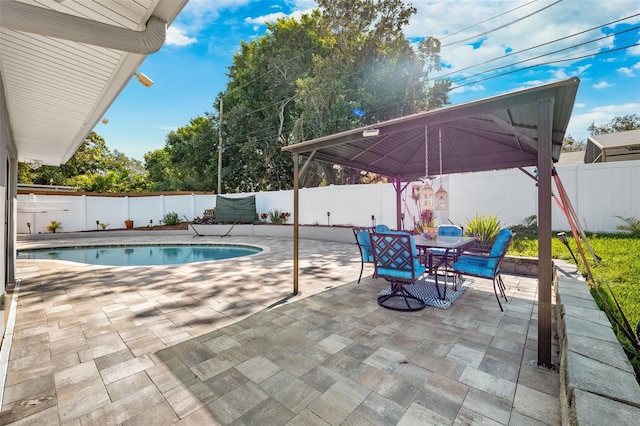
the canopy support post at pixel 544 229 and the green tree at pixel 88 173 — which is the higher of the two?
the green tree at pixel 88 173

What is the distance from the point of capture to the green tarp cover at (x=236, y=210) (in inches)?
525

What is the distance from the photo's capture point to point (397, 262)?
11.5ft

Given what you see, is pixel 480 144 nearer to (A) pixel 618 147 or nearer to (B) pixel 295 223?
(B) pixel 295 223

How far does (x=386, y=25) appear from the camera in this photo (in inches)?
524

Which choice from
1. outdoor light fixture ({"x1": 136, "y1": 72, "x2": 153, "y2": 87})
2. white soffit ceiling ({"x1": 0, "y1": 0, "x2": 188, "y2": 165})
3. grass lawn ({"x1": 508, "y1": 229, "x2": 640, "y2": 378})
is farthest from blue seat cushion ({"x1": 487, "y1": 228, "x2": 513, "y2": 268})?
outdoor light fixture ({"x1": 136, "y1": 72, "x2": 153, "y2": 87})

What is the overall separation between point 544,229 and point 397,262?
156 centimetres

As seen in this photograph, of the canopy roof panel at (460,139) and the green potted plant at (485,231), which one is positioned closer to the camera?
the canopy roof panel at (460,139)

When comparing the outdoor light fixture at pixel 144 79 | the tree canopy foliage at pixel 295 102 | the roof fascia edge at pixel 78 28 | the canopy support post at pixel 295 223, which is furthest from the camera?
the tree canopy foliage at pixel 295 102

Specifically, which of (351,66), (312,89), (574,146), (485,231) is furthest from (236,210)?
(574,146)

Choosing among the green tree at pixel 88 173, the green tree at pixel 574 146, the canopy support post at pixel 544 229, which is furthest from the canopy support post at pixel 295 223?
the green tree at pixel 574 146

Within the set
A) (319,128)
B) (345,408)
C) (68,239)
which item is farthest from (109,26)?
(68,239)

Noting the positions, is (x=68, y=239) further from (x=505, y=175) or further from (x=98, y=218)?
(x=505, y=175)

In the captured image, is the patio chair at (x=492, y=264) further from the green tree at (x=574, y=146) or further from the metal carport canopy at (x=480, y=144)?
the green tree at (x=574, y=146)

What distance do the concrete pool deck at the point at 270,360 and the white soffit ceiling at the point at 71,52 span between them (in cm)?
249
